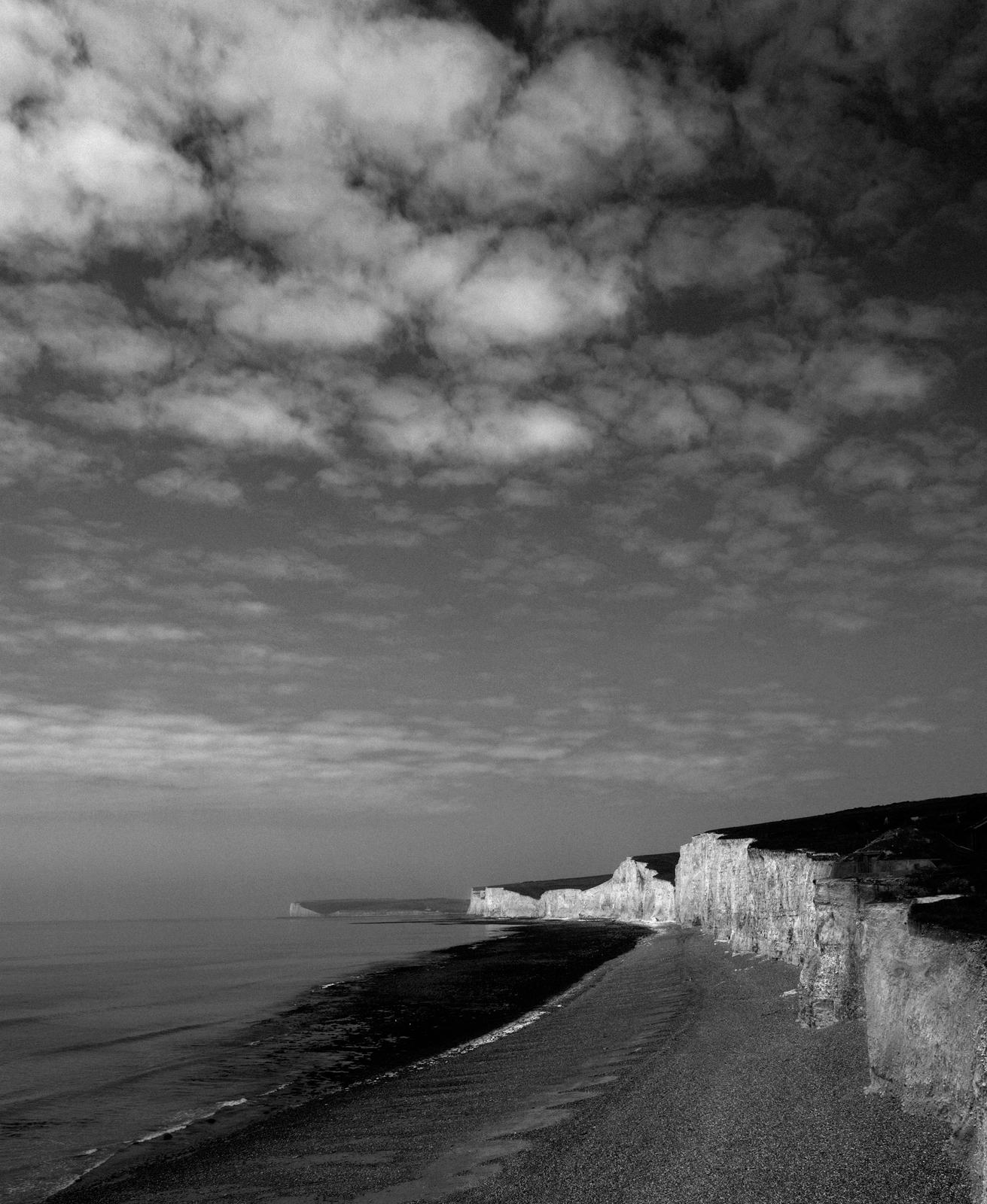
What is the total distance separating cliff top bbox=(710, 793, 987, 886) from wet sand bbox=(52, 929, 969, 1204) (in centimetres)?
732

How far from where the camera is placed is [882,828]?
192ft

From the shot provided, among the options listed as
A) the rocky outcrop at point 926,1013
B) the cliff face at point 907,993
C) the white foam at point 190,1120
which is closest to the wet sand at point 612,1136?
the rocky outcrop at point 926,1013

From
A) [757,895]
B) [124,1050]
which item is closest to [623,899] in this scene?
[757,895]

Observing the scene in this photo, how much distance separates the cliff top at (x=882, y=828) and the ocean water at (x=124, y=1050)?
21.1 m

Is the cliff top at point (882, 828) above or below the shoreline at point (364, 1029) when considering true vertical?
above

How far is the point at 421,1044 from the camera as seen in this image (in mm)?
32062

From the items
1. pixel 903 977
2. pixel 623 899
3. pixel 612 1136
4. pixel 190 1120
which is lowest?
pixel 623 899

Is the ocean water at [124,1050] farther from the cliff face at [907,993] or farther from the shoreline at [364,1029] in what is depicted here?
the cliff face at [907,993]

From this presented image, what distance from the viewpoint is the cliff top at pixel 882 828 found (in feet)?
86.4

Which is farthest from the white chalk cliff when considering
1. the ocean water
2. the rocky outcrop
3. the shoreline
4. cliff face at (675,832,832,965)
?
the ocean water

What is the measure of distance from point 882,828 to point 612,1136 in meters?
49.9

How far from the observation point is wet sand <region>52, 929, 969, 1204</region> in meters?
11.9

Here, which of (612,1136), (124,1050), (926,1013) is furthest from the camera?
(124,1050)

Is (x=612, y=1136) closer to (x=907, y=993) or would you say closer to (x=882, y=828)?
(x=907, y=993)
